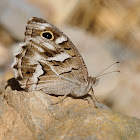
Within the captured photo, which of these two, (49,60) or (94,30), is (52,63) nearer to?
(49,60)

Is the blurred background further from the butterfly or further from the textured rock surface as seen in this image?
the textured rock surface

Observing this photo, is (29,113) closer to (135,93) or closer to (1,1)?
(135,93)

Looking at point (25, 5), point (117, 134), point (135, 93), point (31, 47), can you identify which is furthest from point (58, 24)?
point (117, 134)

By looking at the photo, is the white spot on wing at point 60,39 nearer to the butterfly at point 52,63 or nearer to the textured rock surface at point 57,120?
the butterfly at point 52,63

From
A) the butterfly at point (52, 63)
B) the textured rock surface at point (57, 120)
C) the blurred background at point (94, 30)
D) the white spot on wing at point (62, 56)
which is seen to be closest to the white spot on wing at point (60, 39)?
the butterfly at point (52, 63)

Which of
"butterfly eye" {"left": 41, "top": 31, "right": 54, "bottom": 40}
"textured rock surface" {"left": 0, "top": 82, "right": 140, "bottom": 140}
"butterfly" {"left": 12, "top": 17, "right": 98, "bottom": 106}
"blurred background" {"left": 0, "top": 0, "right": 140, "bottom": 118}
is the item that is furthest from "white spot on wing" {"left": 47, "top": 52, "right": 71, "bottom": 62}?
"blurred background" {"left": 0, "top": 0, "right": 140, "bottom": 118}
